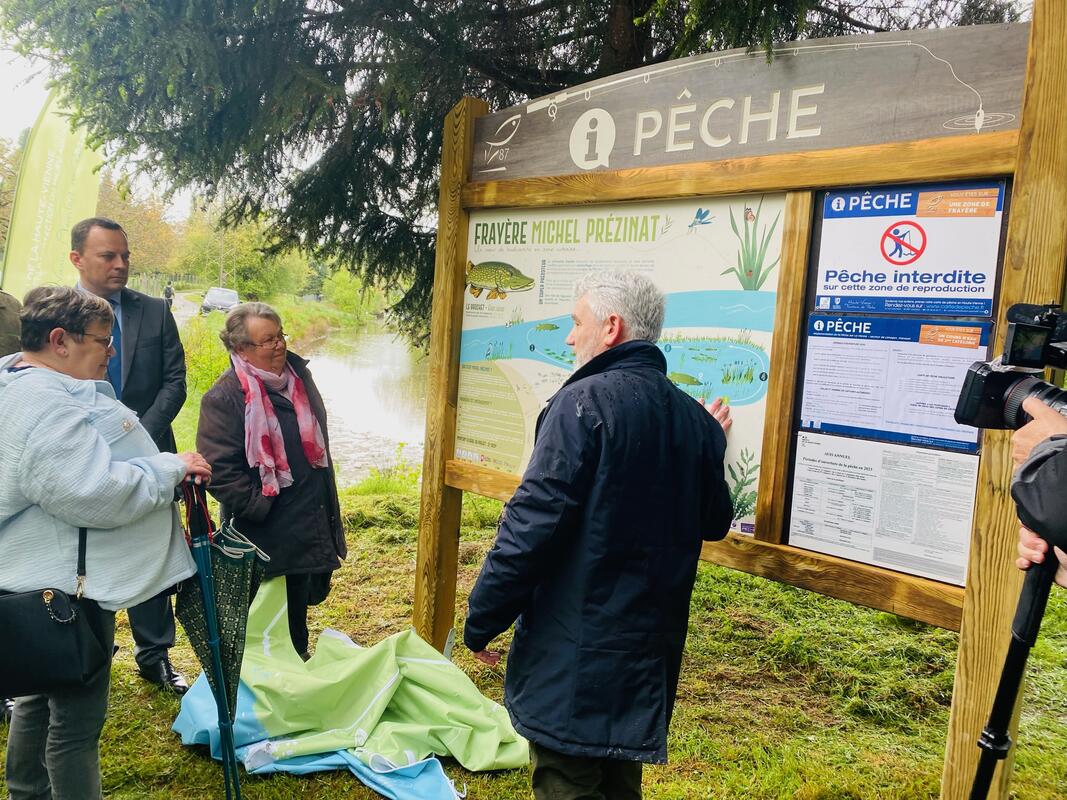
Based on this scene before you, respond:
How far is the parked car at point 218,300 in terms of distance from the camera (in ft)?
52.8

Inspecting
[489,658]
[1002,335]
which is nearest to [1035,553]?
[1002,335]

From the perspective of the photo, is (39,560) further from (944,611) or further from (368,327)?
(368,327)

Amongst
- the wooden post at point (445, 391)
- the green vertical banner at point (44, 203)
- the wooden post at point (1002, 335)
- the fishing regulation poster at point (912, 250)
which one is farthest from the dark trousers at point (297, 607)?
the green vertical banner at point (44, 203)

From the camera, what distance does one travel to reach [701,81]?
2.65 m

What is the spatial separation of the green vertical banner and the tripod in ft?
29.2

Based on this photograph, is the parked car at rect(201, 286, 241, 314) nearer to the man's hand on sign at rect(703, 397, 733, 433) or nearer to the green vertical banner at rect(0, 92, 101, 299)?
the green vertical banner at rect(0, 92, 101, 299)

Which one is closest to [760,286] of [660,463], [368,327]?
[660,463]

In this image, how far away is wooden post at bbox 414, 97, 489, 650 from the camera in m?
3.53

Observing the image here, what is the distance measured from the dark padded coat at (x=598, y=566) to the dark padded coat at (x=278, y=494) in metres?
1.53

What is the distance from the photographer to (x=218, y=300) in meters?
16.3

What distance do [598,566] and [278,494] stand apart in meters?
1.81

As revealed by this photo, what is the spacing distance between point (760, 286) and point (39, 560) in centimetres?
224

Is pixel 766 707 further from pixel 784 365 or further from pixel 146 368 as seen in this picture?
pixel 146 368

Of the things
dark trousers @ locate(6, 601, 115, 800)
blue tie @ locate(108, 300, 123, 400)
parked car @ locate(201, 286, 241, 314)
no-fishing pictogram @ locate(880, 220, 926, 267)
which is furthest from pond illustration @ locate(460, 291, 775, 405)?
parked car @ locate(201, 286, 241, 314)
